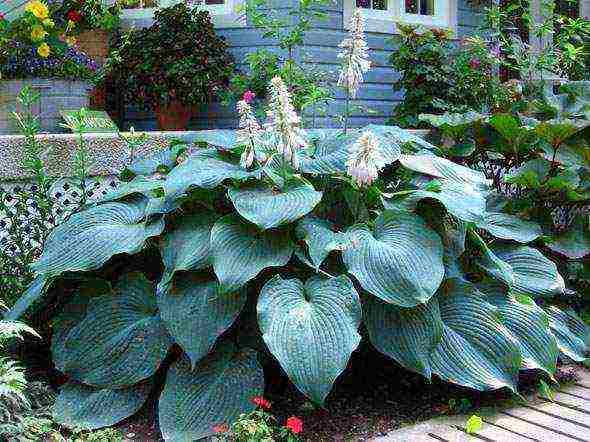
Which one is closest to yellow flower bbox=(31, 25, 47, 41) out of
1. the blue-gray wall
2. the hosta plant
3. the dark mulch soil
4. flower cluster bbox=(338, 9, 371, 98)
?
the blue-gray wall

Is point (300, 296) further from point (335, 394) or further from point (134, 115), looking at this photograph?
point (134, 115)

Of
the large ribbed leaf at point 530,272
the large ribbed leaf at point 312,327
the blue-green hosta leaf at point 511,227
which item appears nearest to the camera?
the large ribbed leaf at point 312,327

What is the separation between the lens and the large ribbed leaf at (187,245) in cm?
288

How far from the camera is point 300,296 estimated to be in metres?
2.75

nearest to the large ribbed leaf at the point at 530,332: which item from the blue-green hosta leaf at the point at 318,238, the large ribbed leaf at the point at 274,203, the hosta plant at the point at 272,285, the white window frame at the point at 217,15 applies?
the hosta plant at the point at 272,285

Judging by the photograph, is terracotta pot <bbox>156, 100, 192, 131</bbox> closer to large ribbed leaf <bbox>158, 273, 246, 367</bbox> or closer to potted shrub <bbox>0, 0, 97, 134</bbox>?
potted shrub <bbox>0, 0, 97, 134</bbox>

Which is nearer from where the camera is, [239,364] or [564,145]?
[239,364]

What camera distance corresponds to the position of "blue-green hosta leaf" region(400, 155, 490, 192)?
330 cm

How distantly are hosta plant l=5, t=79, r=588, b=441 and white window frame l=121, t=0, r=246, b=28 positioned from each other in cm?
328

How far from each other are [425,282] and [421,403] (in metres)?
0.51

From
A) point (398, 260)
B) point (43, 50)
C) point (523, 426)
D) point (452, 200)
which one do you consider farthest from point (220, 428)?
point (43, 50)

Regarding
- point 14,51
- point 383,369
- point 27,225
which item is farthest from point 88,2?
point 383,369

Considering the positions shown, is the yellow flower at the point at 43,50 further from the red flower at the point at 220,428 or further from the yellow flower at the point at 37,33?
the red flower at the point at 220,428

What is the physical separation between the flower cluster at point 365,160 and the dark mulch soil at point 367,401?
25.6 inches
